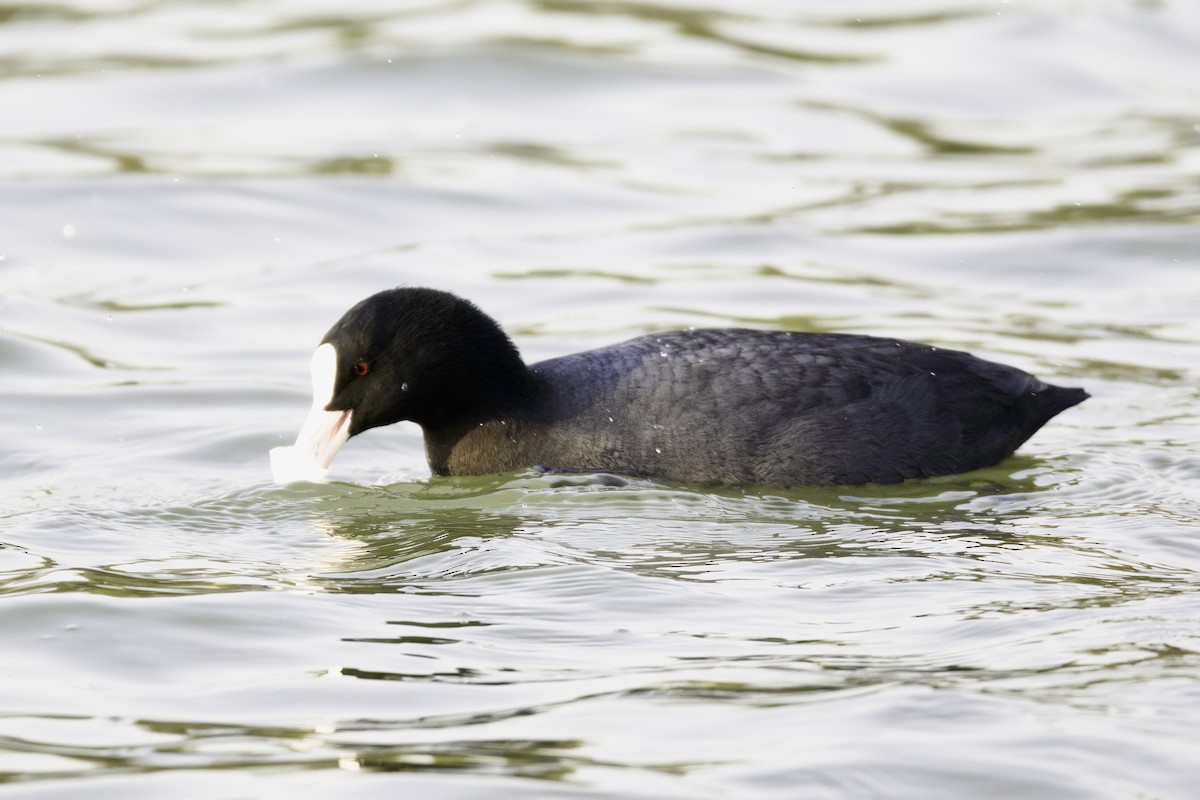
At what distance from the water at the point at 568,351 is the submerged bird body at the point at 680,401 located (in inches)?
6.0

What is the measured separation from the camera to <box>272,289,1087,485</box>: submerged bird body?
255 inches

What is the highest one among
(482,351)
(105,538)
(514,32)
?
(514,32)

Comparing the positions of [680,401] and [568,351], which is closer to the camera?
[680,401]

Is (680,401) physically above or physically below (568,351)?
above

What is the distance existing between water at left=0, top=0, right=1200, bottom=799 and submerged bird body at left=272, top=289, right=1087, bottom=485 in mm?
153

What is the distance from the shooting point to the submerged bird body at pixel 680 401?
6.46 meters

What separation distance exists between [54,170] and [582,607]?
7.91m

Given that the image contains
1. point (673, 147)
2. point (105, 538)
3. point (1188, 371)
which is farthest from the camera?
point (673, 147)

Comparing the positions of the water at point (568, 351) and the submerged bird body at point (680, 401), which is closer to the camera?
the water at point (568, 351)

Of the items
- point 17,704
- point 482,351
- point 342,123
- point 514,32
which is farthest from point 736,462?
point 514,32

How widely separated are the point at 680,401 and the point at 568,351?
2656 mm

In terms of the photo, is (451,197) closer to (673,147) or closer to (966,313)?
(673,147)

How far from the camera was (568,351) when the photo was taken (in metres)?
9.10

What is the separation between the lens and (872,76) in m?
13.9
